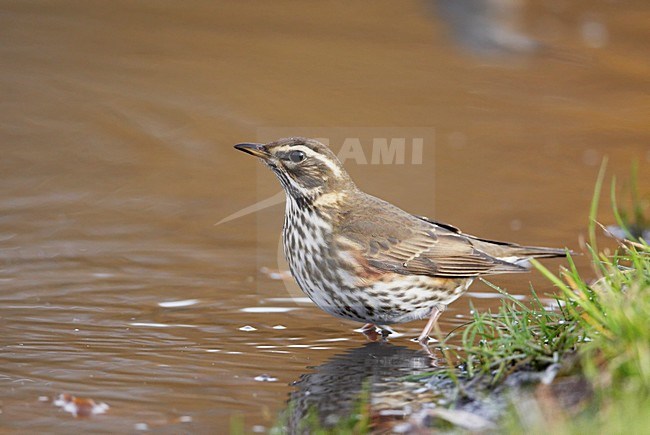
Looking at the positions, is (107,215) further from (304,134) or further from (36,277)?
(304,134)

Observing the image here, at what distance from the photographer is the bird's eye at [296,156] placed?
8680mm

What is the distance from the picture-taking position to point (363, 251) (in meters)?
8.39

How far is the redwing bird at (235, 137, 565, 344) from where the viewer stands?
27.0 feet

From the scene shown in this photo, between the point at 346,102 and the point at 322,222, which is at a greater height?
the point at 346,102

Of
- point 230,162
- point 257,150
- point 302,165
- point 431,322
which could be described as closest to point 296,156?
point 302,165

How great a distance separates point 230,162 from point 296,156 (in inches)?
183

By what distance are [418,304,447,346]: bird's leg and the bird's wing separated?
0.84 feet

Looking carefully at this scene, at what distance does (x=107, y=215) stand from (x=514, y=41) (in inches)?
341

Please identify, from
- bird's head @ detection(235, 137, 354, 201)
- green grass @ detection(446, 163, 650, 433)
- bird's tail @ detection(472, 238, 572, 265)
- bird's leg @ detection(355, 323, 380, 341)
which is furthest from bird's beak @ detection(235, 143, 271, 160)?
green grass @ detection(446, 163, 650, 433)

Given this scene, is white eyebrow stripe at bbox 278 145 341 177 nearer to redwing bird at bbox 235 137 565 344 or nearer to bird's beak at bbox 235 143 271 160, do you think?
redwing bird at bbox 235 137 565 344

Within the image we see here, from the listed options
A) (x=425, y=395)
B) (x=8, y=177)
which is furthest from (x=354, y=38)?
(x=425, y=395)

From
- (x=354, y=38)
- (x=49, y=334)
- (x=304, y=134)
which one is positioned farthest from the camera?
(x=354, y=38)

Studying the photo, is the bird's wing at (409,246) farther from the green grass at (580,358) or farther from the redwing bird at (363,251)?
the green grass at (580,358)

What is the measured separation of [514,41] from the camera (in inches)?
701
